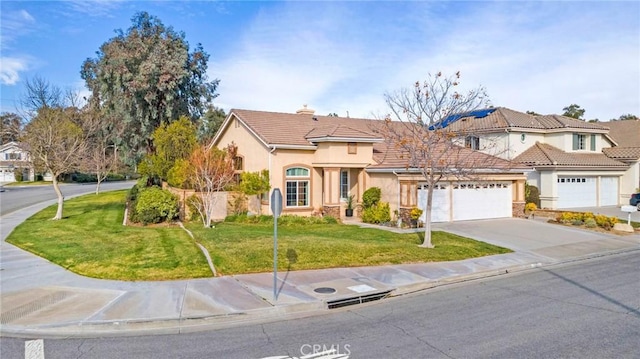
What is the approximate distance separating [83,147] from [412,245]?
17.0 m

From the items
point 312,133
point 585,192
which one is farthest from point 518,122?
point 312,133

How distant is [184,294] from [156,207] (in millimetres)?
12191

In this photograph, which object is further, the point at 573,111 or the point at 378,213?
the point at 573,111

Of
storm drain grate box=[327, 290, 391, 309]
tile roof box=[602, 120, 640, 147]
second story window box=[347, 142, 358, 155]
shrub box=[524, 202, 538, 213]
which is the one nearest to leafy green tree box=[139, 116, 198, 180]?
second story window box=[347, 142, 358, 155]

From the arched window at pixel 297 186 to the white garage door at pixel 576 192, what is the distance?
1792 cm

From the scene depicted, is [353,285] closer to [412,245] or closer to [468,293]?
[468,293]

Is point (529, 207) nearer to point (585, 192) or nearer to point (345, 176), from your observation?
point (585, 192)

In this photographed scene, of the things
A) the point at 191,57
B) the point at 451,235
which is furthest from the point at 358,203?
the point at 191,57

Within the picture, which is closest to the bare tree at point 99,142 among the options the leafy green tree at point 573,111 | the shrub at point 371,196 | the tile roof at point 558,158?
the shrub at point 371,196

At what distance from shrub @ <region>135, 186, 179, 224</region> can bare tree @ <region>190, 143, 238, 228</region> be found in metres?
1.14

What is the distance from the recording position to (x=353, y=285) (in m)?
10.6

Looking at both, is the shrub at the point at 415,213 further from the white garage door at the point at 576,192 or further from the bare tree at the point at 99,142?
the bare tree at the point at 99,142

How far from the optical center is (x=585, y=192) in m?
30.5

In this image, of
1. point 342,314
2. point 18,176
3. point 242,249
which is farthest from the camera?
point 18,176
